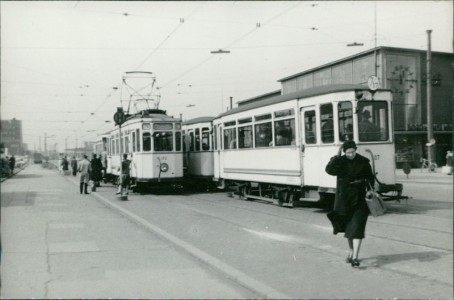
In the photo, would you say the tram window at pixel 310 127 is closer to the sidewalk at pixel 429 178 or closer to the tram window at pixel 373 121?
the tram window at pixel 373 121

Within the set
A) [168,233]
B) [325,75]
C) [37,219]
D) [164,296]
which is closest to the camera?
[164,296]

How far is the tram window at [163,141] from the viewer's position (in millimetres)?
21297

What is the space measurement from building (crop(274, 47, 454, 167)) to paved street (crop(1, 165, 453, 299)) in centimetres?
2730

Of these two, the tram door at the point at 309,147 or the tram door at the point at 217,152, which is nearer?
the tram door at the point at 309,147

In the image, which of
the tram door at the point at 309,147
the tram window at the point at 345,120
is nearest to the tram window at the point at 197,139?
the tram door at the point at 309,147

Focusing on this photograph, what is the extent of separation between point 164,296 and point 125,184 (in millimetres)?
15309

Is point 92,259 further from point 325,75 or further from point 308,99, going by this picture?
point 325,75

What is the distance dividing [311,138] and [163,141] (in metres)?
9.43

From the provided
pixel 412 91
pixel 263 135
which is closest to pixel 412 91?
pixel 412 91

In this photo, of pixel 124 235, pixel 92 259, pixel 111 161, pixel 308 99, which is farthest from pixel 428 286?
pixel 111 161

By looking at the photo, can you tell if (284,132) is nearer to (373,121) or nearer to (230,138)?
(373,121)

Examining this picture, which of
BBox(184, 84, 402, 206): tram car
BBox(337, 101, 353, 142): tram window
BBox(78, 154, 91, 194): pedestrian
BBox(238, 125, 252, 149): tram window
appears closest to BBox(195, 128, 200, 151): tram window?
BBox(78, 154, 91, 194): pedestrian

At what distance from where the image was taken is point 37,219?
43.8 ft

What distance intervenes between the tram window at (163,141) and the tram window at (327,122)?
976 cm
